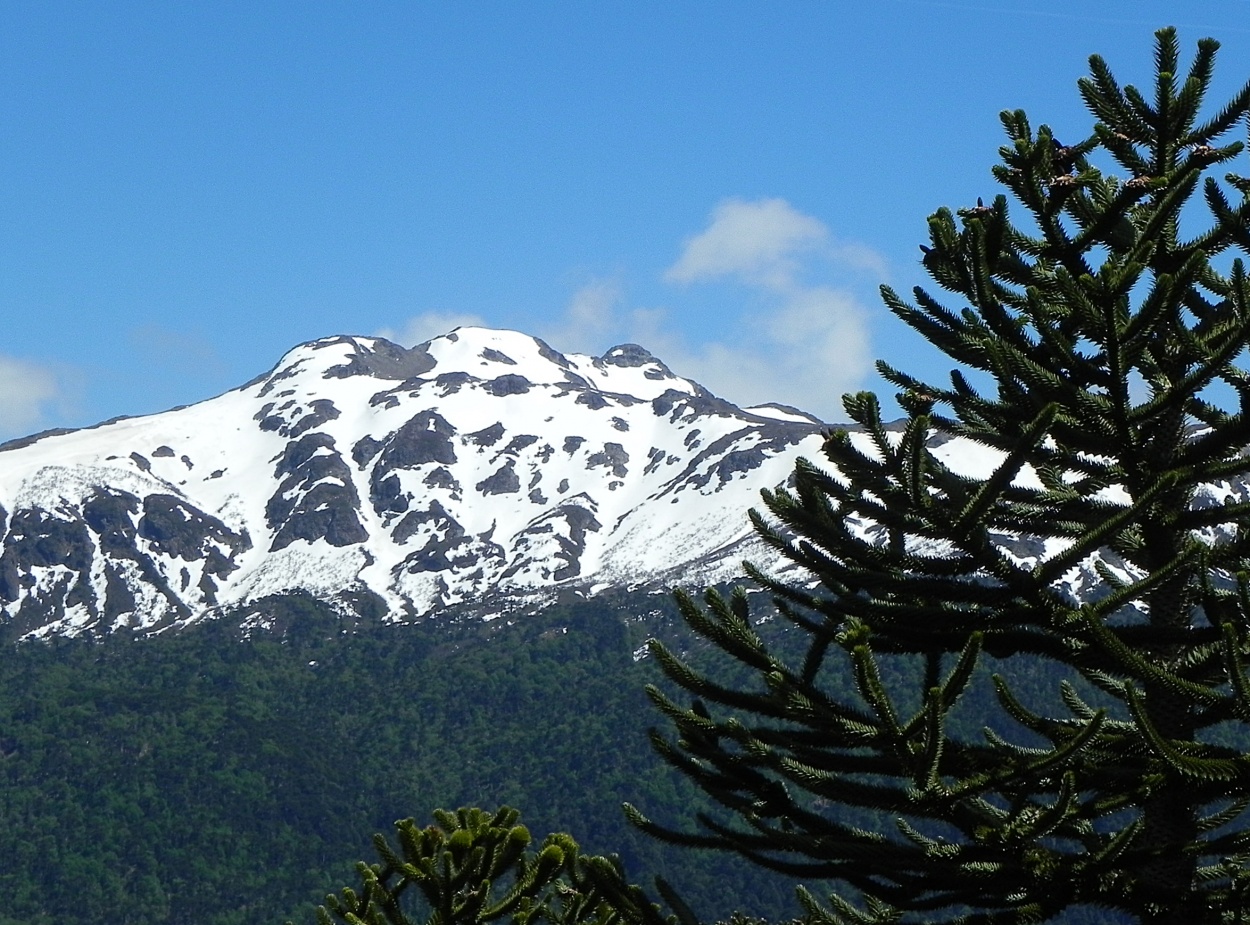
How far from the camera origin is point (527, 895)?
48.5ft

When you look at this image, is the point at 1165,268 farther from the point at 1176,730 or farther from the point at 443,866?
the point at 443,866

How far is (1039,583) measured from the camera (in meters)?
13.3

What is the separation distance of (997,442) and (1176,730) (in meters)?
3.07

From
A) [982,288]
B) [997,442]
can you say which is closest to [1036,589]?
[997,442]

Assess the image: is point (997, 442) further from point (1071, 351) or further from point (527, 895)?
point (527, 895)

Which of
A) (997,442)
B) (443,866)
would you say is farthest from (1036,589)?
(443,866)

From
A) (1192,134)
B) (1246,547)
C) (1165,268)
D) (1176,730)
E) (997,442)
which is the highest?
(1192,134)

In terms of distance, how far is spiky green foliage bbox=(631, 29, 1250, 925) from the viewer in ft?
41.8

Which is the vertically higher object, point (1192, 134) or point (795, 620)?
point (1192, 134)

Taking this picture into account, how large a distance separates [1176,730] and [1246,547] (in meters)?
1.78

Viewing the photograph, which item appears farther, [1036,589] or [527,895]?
[527,895]

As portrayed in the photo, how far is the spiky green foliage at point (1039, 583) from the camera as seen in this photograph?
41.8 feet

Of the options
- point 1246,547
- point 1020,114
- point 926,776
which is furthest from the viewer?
point 1020,114

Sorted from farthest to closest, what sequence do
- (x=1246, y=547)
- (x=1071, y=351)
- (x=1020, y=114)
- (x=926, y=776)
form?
(x=1020, y=114), (x=1246, y=547), (x=1071, y=351), (x=926, y=776)
